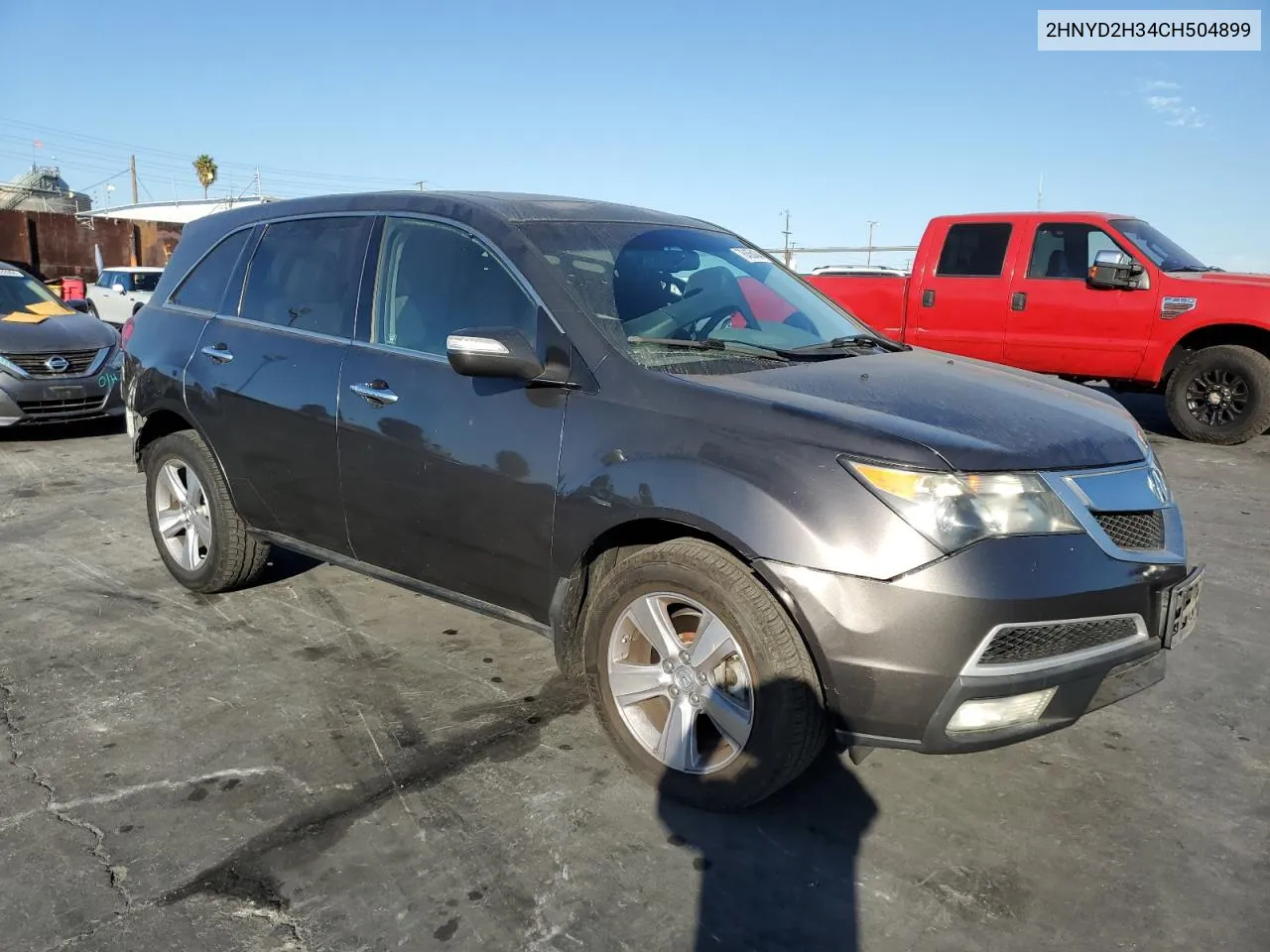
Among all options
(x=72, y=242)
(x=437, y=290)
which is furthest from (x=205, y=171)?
(x=437, y=290)

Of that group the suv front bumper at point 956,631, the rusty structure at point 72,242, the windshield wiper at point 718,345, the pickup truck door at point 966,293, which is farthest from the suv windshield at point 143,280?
the suv front bumper at point 956,631

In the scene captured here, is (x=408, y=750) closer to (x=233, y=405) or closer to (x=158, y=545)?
(x=233, y=405)

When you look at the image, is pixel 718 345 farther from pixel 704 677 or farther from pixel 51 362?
pixel 51 362

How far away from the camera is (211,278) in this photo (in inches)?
179

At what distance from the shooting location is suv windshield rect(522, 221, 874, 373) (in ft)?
10.4

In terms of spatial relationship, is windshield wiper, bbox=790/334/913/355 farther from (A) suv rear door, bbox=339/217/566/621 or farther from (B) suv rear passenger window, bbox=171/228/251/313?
(B) suv rear passenger window, bbox=171/228/251/313

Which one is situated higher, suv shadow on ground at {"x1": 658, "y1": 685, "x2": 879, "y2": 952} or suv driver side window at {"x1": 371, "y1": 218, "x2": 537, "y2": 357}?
suv driver side window at {"x1": 371, "y1": 218, "x2": 537, "y2": 357}

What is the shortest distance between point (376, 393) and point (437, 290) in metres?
0.44

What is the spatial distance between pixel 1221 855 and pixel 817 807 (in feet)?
3.62

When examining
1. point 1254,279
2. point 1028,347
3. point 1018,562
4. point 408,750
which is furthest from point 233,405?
point 1254,279

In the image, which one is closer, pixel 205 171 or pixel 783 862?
A: pixel 783 862

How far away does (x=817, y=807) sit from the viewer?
293cm

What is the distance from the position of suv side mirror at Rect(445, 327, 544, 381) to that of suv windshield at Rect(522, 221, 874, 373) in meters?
0.28

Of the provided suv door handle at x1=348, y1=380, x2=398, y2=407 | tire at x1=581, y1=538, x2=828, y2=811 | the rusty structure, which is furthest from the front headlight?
the rusty structure
